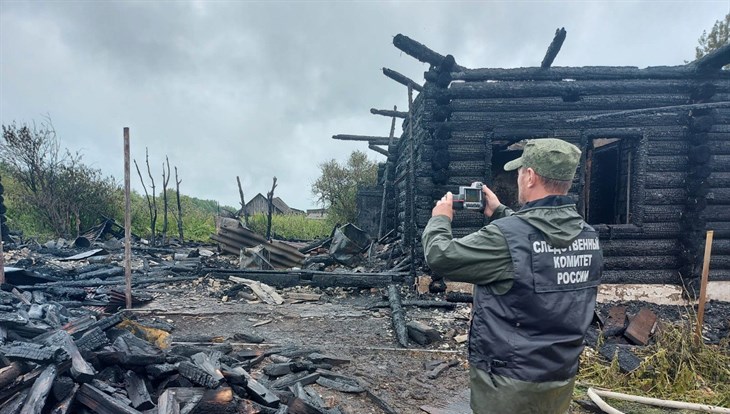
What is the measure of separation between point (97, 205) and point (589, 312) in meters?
21.8

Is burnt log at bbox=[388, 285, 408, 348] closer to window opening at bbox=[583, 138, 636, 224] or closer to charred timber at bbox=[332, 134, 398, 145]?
window opening at bbox=[583, 138, 636, 224]

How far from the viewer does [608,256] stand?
26.0 feet

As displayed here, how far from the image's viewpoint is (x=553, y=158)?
1.99 meters

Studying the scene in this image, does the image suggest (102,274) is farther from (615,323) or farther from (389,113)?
(615,323)

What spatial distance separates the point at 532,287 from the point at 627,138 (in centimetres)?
786

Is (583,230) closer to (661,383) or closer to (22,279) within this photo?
(661,383)

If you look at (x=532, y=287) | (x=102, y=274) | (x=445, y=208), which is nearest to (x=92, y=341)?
(x=445, y=208)

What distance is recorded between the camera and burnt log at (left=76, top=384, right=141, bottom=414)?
2.76 metres

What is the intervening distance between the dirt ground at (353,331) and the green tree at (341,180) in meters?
13.2

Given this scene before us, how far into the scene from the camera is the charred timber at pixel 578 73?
25.7ft

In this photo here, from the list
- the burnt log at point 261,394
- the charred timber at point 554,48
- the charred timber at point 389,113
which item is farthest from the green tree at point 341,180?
the burnt log at point 261,394

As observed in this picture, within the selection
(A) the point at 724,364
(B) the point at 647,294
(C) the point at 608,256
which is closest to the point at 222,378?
(A) the point at 724,364

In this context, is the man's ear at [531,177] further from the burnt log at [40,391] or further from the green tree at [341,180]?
the green tree at [341,180]

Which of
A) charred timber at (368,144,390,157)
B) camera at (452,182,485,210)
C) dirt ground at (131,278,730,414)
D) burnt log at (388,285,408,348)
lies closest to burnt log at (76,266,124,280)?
dirt ground at (131,278,730,414)
